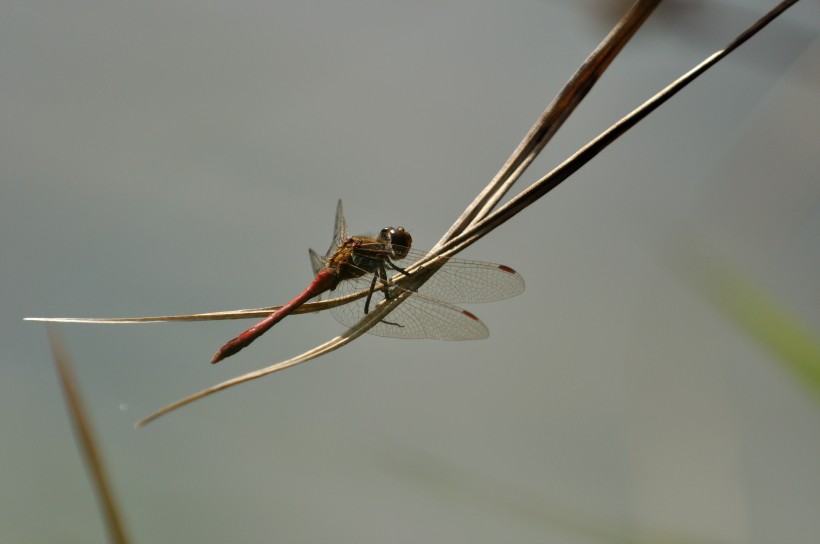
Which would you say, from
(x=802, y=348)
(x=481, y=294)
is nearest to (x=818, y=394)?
(x=802, y=348)

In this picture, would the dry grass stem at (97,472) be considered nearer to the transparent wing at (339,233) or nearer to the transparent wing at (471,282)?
the transparent wing at (471,282)

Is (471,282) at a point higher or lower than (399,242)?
lower

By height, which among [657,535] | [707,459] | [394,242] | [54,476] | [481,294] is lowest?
[657,535]

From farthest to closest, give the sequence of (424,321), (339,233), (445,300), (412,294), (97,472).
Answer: (339,233) → (445,300) → (424,321) → (412,294) → (97,472)

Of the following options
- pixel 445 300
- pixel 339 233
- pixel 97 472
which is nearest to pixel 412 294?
pixel 445 300

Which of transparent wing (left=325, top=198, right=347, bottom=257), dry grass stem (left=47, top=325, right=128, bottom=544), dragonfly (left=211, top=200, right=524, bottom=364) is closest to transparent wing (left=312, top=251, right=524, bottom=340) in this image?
dragonfly (left=211, top=200, right=524, bottom=364)

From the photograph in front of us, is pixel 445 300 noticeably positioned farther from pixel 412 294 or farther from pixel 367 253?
pixel 367 253

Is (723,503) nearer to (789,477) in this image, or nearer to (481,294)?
(481,294)

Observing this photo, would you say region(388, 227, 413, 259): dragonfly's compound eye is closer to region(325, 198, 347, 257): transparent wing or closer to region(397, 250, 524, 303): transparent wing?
region(397, 250, 524, 303): transparent wing
